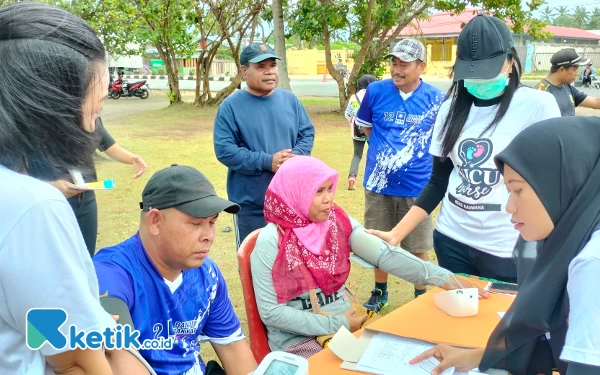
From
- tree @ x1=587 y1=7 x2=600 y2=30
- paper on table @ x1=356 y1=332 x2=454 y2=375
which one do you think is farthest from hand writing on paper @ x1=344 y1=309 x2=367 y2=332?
tree @ x1=587 y1=7 x2=600 y2=30

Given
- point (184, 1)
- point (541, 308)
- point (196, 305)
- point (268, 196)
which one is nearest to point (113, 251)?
point (196, 305)

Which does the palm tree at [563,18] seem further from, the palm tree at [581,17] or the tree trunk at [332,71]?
the tree trunk at [332,71]


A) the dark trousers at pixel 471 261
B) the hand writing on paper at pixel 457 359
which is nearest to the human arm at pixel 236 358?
the hand writing on paper at pixel 457 359

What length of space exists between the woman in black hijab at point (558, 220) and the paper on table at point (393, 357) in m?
0.34

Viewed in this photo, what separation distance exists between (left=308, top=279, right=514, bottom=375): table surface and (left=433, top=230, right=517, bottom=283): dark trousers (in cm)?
15

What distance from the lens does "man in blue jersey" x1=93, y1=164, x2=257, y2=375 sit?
1.71 meters

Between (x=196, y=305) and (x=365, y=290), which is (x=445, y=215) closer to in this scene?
(x=196, y=305)

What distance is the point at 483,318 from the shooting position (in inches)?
77.4

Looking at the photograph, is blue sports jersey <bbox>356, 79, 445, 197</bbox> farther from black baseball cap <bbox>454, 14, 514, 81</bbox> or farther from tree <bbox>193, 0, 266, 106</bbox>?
tree <bbox>193, 0, 266, 106</bbox>

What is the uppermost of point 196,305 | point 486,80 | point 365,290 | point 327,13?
point 327,13

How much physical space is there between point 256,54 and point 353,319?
1.76m

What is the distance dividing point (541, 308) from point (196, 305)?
42.7 inches

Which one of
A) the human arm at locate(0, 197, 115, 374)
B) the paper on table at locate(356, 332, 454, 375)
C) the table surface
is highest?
the human arm at locate(0, 197, 115, 374)

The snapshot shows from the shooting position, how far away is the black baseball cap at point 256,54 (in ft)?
10.5
